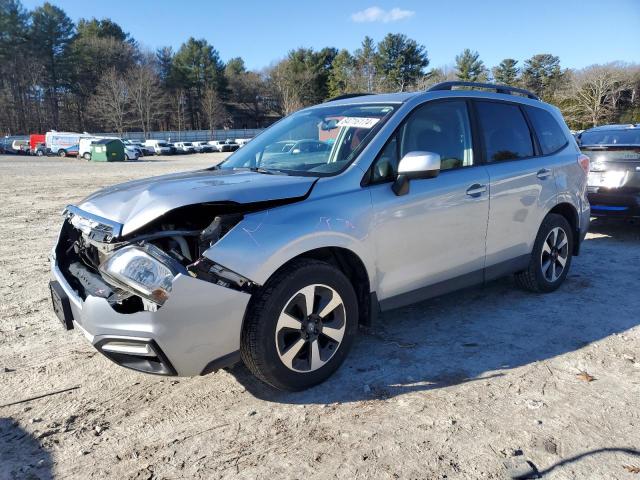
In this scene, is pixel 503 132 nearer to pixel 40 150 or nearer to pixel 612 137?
pixel 612 137

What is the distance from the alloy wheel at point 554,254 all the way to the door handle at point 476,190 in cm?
119

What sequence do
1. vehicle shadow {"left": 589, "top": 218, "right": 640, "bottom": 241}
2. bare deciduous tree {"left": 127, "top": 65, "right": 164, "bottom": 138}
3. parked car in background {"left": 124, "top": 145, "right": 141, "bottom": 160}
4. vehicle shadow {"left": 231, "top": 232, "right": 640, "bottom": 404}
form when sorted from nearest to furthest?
vehicle shadow {"left": 231, "top": 232, "right": 640, "bottom": 404}
vehicle shadow {"left": 589, "top": 218, "right": 640, "bottom": 241}
parked car in background {"left": 124, "top": 145, "right": 141, "bottom": 160}
bare deciduous tree {"left": 127, "top": 65, "right": 164, "bottom": 138}

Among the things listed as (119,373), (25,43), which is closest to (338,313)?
(119,373)

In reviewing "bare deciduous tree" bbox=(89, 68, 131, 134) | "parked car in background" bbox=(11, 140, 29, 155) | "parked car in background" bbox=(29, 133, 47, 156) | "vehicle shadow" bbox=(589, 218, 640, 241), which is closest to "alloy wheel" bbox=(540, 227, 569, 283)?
"vehicle shadow" bbox=(589, 218, 640, 241)

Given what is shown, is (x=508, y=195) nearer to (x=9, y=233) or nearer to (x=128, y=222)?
(x=128, y=222)

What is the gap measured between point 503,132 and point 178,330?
325 centimetres

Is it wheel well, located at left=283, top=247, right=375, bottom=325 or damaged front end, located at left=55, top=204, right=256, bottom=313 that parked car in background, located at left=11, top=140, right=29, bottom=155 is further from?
wheel well, located at left=283, top=247, right=375, bottom=325

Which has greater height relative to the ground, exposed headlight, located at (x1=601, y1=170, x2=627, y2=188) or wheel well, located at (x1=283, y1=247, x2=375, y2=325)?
exposed headlight, located at (x1=601, y1=170, x2=627, y2=188)

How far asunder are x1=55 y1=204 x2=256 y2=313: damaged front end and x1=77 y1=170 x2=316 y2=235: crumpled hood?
0.05 metres

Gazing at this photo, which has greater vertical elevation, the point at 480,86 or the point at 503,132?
the point at 480,86

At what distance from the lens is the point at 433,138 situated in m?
3.76

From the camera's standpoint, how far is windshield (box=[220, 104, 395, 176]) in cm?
344

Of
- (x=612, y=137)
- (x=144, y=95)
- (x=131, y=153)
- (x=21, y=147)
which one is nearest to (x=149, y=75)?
(x=144, y=95)

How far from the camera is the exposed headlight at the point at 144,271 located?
2.54 m
